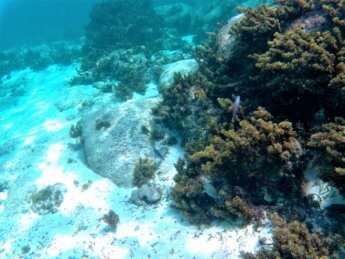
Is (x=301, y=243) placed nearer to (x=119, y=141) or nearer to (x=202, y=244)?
(x=202, y=244)

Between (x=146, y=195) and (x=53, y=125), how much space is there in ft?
25.0

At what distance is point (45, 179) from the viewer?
30.4 feet

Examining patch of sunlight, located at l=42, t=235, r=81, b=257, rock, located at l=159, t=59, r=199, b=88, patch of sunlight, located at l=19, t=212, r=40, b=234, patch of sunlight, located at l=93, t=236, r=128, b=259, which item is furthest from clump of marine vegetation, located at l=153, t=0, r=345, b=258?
patch of sunlight, located at l=19, t=212, r=40, b=234

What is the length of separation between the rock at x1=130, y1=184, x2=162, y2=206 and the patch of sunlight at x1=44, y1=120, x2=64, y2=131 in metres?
6.66

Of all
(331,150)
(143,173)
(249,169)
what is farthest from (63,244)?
(331,150)

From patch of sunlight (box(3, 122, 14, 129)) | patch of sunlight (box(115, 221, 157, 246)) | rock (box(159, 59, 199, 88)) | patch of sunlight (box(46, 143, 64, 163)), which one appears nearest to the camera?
patch of sunlight (box(115, 221, 157, 246))

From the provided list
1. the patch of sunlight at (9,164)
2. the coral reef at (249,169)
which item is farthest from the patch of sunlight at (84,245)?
the patch of sunlight at (9,164)

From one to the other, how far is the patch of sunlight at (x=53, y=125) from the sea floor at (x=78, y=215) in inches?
2.0

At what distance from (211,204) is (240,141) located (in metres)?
1.79

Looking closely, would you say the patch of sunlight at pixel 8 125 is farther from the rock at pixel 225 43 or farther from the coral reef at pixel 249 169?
the coral reef at pixel 249 169

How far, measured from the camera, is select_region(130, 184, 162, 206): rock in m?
6.99

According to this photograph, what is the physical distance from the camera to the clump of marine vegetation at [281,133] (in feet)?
13.4

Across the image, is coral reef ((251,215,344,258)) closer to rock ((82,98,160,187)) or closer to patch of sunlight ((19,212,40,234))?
rock ((82,98,160,187))

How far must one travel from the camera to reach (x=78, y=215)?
772 cm
